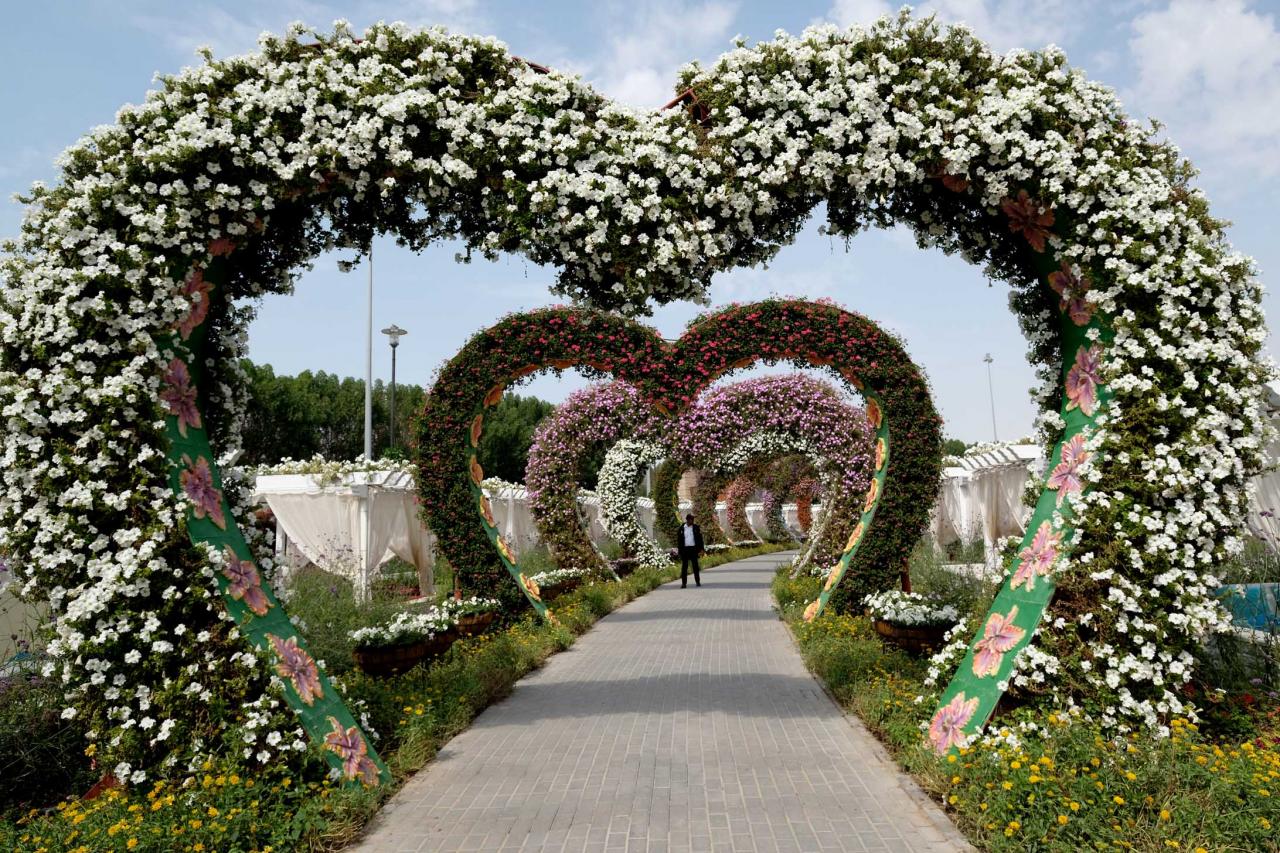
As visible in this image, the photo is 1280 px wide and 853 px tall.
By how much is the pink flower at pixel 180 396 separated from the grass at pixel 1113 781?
4.34 meters

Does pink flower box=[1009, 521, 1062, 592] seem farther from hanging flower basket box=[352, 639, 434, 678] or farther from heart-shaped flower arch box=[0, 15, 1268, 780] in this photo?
hanging flower basket box=[352, 639, 434, 678]

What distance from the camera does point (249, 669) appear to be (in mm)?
4328

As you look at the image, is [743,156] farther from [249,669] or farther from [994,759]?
[249,669]

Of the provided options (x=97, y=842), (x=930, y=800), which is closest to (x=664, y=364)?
(x=930, y=800)

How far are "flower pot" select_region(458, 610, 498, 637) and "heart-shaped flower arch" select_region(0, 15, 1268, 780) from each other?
3570 millimetres

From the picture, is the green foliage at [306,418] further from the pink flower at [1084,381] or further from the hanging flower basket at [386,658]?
the pink flower at [1084,381]

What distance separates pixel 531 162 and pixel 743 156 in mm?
1191

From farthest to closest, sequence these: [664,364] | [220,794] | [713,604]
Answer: [713,604] < [664,364] < [220,794]

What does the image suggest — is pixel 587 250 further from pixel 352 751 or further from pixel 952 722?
pixel 952 722

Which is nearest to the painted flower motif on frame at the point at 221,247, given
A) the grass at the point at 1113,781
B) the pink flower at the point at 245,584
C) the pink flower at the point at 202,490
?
the pink flower at the point at 202,490

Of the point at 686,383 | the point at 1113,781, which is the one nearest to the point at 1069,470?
the point at 1113,781

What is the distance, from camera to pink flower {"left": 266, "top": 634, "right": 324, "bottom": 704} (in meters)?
4.50

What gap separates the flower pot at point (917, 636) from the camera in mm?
7125

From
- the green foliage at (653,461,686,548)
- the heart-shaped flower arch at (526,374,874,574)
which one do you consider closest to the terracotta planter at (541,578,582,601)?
the heart-shaped flower arch at (526,374,874,574)
